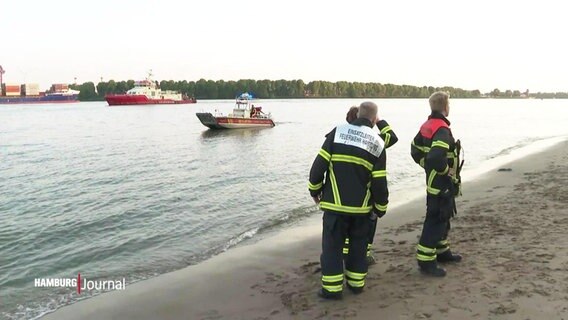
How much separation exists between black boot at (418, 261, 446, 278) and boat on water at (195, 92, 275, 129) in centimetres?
3792

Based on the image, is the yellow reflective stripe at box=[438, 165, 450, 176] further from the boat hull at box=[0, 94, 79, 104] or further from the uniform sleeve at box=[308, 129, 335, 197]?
the boat hull at box=[0, 94, 79, 104]

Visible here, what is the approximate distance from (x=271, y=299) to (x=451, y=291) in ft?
6.28

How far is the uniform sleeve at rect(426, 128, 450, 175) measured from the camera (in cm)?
523

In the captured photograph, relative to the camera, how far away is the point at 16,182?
54.8ft

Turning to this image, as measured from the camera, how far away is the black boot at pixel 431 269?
18.0 ft

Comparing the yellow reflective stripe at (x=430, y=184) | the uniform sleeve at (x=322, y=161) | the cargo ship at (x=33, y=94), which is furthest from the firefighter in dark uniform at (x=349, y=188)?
the cargo ship at (x=33, y=94)

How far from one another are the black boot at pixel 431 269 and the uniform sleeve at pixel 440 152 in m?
1.07

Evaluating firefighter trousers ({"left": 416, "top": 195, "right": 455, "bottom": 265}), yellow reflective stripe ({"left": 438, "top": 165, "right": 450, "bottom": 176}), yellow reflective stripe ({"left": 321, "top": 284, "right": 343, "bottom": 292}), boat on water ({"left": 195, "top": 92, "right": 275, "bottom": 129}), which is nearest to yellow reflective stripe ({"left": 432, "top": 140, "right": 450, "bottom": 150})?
yellow reflective stripe ({"left": 438, "top": 165, "right": 450, "bottom": 176})

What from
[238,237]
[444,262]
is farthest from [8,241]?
[444,262]

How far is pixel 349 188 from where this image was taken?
4.96m

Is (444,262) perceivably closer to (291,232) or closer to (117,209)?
(291,232)

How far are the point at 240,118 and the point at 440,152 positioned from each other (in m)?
38.4

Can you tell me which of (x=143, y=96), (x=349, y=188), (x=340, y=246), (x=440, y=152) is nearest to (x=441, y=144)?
(x=440, y=152)

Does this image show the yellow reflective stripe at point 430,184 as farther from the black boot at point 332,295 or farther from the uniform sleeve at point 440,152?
the black boot at point 332,295
